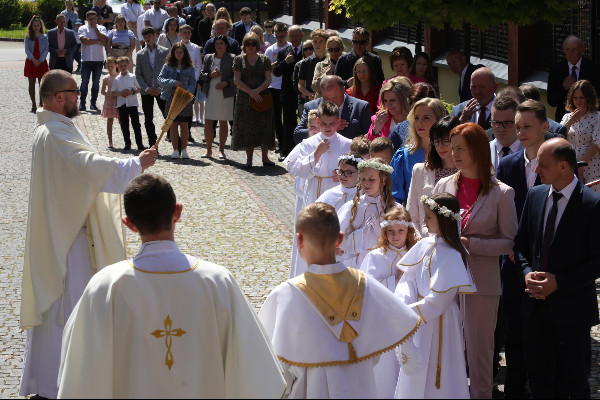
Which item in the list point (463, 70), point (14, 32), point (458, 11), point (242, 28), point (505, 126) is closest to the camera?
point (505, 126)

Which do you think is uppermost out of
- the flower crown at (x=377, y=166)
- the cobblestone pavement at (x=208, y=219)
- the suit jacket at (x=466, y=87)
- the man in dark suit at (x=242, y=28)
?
the man in dark suit at (x=242, y=28)

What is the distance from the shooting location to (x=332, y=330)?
18.1ft

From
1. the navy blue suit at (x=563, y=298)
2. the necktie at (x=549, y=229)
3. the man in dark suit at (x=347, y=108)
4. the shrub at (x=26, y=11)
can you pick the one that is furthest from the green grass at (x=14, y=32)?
the necktie at (x=549, y=229)

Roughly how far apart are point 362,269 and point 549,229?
1.36 metres

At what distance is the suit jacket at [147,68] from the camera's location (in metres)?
18.5

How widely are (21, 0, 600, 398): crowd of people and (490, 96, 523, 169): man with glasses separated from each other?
12 mm

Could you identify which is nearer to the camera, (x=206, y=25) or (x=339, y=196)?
(x=339, y=196)

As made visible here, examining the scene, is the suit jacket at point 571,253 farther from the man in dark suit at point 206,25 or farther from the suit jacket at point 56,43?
the suit jacket at point 56,43

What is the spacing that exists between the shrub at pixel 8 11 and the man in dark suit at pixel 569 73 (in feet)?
132

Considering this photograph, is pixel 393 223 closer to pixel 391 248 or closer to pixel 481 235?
pixel 391 248

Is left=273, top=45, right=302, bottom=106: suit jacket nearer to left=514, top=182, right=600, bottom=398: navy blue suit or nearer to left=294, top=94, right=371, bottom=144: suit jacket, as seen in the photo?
left=294, top=94, right=371, bottom=144: suit jacket

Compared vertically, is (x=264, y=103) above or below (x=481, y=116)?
below

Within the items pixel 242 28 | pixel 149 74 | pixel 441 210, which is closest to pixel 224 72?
pixel 149 74

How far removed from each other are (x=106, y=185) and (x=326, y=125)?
283cm
